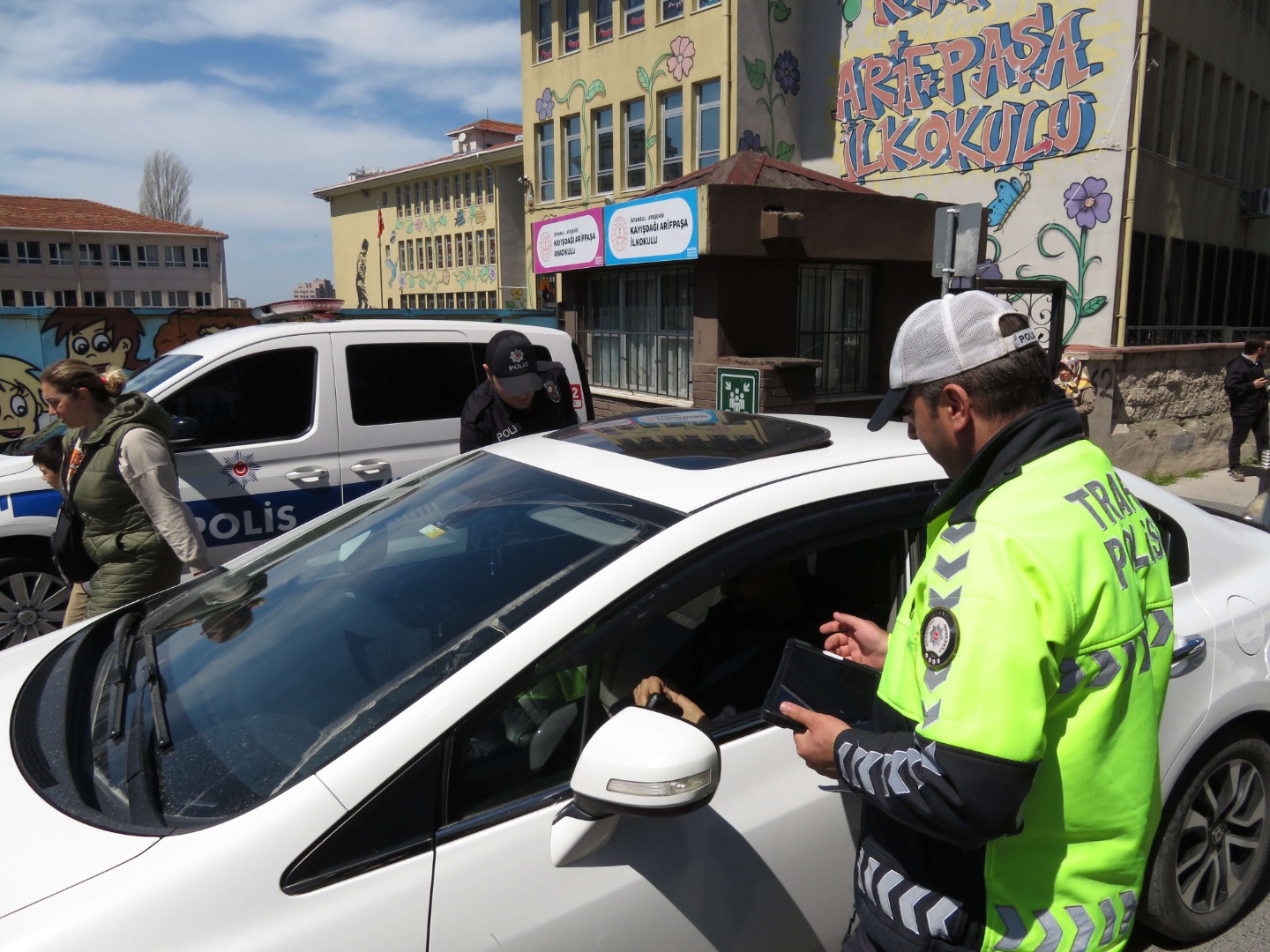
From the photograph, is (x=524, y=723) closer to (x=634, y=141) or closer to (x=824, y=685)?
(x=824, y=685)

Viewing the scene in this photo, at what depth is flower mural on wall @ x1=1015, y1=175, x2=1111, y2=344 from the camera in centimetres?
1317

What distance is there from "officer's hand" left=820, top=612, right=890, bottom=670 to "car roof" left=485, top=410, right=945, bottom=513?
1.21ft

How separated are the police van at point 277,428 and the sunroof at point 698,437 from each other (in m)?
2.35

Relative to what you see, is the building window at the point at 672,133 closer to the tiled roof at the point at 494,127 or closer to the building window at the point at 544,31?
the building window at the point at 544,31

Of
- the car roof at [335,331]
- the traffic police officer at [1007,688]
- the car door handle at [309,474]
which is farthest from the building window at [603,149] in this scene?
the traffic police officer at [1007,688]

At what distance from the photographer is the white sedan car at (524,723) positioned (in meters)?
1.49

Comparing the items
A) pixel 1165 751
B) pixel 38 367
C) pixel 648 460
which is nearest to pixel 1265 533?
pixel 1165 751

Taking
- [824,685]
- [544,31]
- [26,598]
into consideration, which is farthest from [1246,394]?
[544,31]

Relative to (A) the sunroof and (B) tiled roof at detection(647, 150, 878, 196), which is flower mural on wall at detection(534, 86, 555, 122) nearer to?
(B) tiled roof at detection(647, 150, 878, 196)

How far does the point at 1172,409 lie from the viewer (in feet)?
39.7

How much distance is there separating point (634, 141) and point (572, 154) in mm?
2539

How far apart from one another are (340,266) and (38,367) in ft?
135

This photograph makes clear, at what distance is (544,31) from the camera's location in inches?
922

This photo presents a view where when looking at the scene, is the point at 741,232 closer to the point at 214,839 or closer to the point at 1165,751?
the point at 1165,751
